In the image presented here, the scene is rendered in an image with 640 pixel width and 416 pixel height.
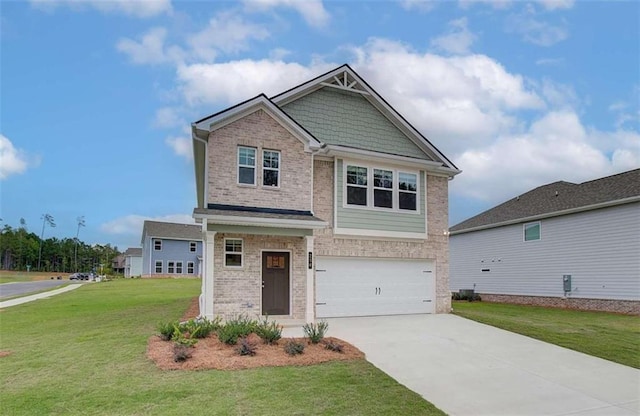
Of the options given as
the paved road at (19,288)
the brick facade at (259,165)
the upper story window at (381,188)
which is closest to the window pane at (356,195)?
the upper story window at (381,188)

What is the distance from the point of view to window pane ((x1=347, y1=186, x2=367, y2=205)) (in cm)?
Answer: 1580

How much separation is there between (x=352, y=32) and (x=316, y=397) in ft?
42.4

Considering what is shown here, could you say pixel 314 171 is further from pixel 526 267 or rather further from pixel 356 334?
pixel 526 267

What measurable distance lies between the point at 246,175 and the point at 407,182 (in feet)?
21.1

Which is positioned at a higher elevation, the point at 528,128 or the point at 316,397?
the point at 528,128

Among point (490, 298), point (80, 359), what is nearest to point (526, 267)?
point (490, 298)

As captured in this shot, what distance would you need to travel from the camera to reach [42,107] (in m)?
18.7

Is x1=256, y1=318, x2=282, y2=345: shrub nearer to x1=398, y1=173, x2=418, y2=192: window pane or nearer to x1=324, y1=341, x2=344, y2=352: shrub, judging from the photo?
x1=324, y1=341, x2=344, y2=352: shrub

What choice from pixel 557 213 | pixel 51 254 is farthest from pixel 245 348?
pixel 51 254

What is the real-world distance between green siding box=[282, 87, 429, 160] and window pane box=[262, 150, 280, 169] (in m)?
2.33

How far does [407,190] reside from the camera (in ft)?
55.1

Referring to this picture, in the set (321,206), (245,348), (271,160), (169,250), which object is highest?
(271,160)

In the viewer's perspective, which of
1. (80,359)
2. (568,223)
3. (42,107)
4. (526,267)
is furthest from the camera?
(526,267)

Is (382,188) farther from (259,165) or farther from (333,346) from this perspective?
(333,346)
